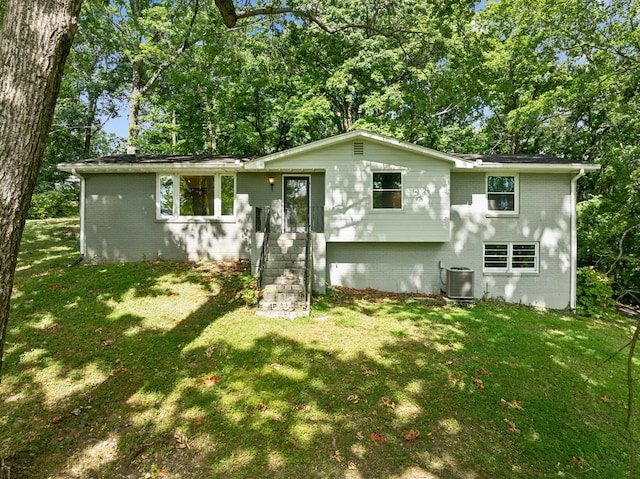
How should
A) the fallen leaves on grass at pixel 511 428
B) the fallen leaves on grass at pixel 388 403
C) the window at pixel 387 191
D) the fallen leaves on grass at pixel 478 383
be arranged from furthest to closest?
the window at pixel 387 191 < the fallen leaves on grass at pixel 478 383 < the fallen leaves on grass at pixel 388 403 < the fallen leaves on grass at pixel 511 428

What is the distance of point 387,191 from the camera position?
9656mm

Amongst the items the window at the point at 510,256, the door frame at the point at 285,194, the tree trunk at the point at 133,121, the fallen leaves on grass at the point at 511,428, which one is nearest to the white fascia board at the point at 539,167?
the window at the point at 510,256

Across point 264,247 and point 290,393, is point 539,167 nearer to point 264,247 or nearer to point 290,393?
point 264,247

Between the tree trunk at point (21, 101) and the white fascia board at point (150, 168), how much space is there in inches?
292

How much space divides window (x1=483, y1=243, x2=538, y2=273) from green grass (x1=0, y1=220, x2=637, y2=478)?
293 cm

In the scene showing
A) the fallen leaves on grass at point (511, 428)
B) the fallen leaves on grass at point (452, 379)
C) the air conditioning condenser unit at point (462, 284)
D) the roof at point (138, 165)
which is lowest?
the fallen leaves on grass at point (511, 428)

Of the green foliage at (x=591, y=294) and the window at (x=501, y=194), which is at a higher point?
the window at (x=501, y=194)

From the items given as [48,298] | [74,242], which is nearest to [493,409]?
[48,298]

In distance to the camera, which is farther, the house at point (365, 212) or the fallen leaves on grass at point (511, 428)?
the house at point (365, 212)

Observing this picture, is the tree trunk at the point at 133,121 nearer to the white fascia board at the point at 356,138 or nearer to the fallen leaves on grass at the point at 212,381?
the white fascia board at the point at 356,138

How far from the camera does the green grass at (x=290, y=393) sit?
3293 mm

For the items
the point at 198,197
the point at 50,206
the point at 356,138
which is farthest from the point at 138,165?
the point at 50,206

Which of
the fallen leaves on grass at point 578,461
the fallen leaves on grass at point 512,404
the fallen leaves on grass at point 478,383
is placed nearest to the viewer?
the fallen leaves on grass at point 578,461

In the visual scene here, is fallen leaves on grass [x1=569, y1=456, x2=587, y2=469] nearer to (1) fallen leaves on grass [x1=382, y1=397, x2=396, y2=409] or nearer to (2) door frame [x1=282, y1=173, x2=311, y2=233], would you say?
(1) fallen leaves on grass [x1=382, y1=397, x2=396, y2=409]
